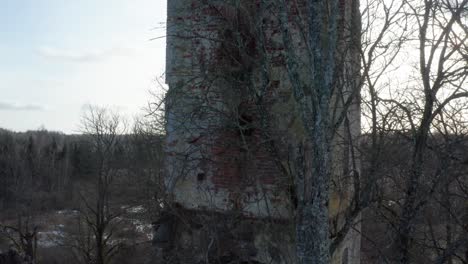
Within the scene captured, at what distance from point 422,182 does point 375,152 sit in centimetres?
90

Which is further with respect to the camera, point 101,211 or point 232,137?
point 101,211

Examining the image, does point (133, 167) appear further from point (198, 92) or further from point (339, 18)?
point (339, 18)

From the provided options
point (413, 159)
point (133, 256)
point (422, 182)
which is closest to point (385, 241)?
point (422, 182)

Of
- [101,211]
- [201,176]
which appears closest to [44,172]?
[101,211]

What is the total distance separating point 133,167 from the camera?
849 inches

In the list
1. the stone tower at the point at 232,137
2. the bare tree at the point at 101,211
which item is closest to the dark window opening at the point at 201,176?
the stone tower at the point at 232,137

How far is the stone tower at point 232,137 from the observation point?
5.69 m

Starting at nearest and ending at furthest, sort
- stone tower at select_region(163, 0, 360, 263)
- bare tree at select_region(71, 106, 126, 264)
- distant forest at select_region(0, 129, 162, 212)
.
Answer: stone tower at select_region(163, 0, 360, 263) → bare tree at select_region(71, 106, 126, 264) → distant forest at select_region(0, 129, 162, 212)

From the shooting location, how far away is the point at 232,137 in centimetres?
612

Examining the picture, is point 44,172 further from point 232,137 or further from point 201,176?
point 232,137

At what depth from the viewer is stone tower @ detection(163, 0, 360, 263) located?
5688 mm

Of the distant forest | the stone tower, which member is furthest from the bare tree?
the stone tower

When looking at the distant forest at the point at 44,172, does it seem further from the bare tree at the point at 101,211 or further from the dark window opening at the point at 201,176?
the dark window opening at the point at 201,176

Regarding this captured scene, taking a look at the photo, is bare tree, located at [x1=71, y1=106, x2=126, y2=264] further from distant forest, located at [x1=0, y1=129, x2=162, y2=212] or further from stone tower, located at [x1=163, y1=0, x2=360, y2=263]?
stone tower, located at [x1=163, y1=0, x2=360, y2=263]
